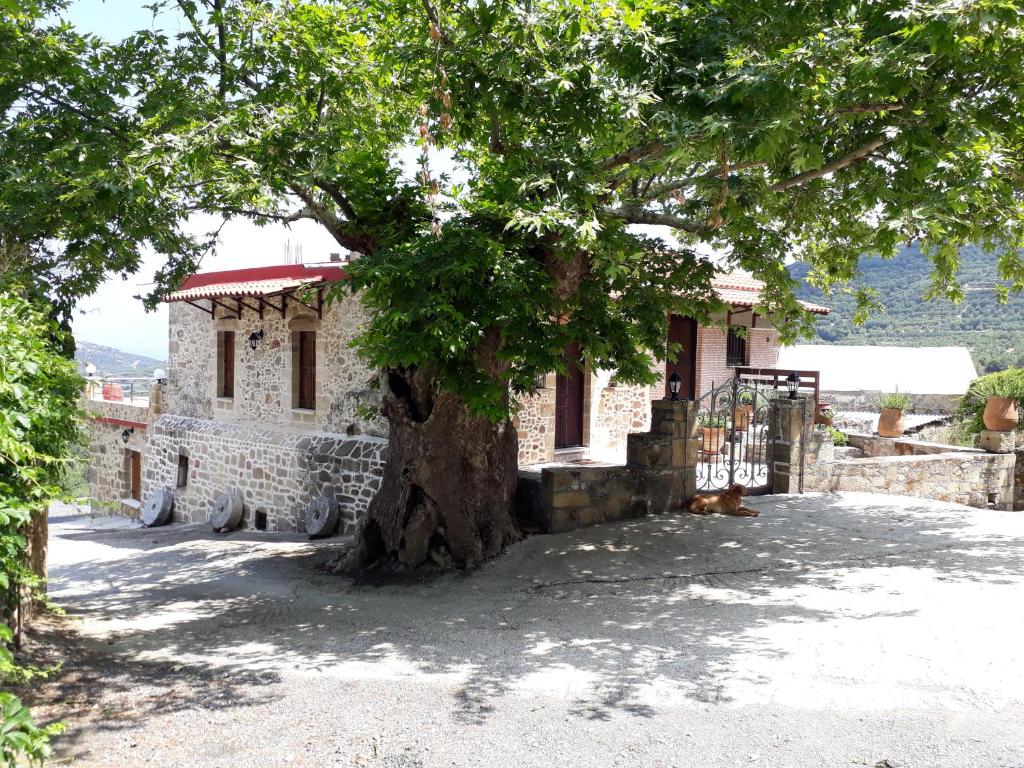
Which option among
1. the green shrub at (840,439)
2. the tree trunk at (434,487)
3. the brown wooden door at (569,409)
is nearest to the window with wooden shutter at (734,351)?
the green shrub at (840,439)

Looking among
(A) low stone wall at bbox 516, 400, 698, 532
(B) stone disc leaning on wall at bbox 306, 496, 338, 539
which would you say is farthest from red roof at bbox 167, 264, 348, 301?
(A) low stone wall at bbox 516, 400, 698, 532

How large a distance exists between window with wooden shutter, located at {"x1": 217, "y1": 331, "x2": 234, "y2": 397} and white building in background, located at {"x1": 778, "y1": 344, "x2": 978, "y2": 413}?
56.4ft

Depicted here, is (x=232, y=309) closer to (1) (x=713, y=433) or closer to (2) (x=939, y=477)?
(1) (x=713, y=433)

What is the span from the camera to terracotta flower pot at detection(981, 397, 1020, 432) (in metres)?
13.4

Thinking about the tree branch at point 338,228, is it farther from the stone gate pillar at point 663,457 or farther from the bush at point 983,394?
the bush at point 983,394

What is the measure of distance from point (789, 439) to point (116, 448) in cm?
1655

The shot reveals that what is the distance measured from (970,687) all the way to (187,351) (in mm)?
16485

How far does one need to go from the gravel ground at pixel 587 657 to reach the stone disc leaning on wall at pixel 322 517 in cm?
262

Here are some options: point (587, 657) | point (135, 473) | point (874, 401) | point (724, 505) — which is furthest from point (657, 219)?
point (874, 401)

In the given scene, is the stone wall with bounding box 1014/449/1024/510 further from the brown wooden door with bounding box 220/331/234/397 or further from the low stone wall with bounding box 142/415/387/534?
the brown wooden door with bounding box 220/331/234/397

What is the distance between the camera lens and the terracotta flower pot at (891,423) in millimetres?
15422

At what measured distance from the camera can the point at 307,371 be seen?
1508 cm

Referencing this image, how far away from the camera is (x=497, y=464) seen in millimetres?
9695

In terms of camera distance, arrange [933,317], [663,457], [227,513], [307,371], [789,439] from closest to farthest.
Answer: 1. [663,457]
2. [789,439]
3. [307,371]
4. [227,513]
5. [933,317]
